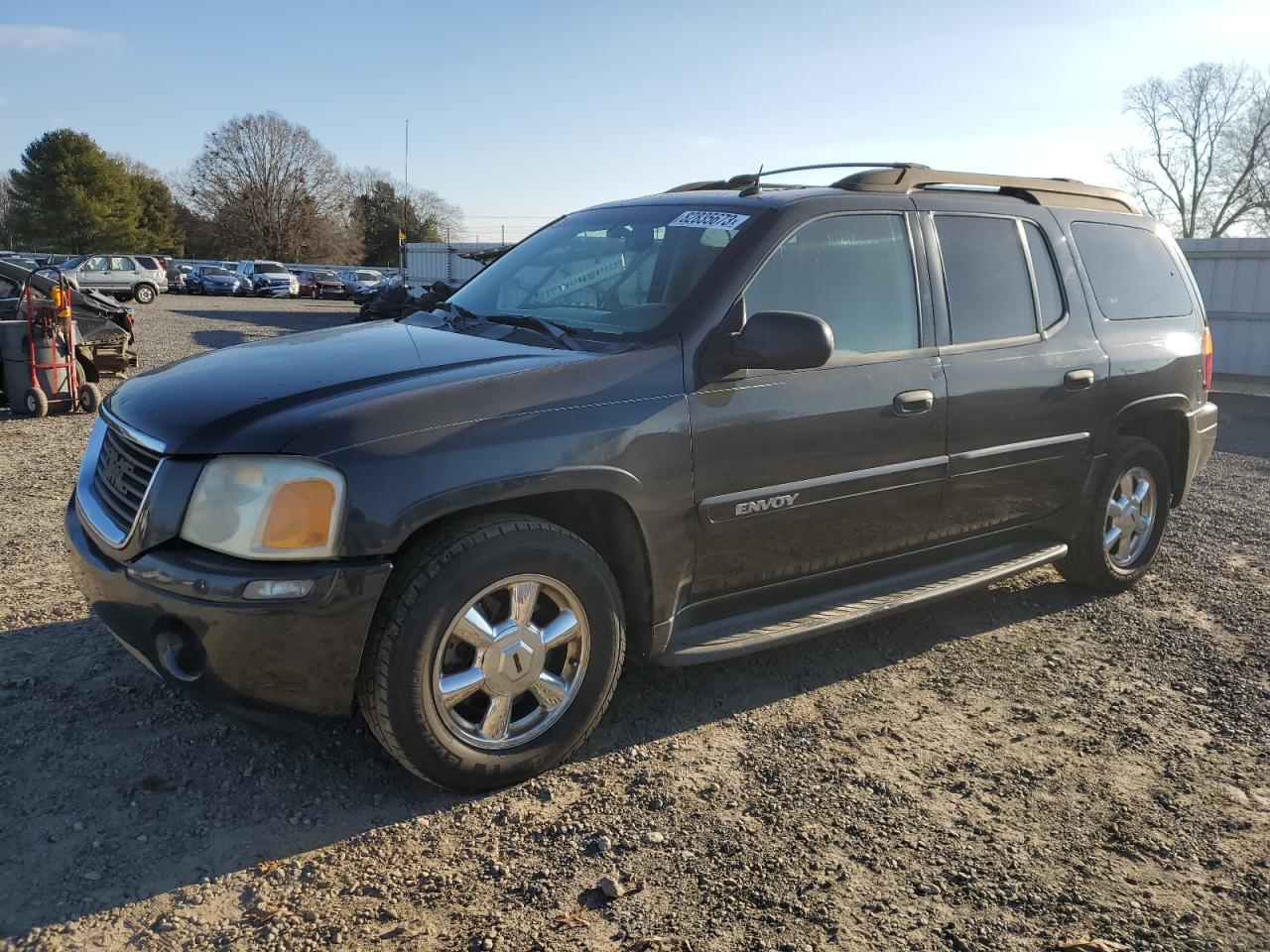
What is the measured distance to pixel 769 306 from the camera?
11.4 ft

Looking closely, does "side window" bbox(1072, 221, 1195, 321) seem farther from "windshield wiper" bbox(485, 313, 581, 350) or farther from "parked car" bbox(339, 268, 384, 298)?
"parked car" bbox(339, 268, 384, 298)

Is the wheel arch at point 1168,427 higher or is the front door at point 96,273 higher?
the front door at point 96,273

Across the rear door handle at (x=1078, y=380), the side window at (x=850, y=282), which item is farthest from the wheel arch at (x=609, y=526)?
the rear door handle at (x=1078, y=380)

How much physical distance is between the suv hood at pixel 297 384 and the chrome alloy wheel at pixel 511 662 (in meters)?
0.58

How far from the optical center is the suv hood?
8.86 ft

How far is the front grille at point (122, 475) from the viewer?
2852mm

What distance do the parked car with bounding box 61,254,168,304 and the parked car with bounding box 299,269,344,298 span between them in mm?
11246

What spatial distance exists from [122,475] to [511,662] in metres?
1.32

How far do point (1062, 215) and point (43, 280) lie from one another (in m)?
9.01

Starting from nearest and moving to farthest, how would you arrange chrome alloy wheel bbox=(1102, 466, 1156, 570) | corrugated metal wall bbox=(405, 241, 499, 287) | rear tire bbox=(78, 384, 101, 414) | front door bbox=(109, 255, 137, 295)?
chrome alloy wheel bbox=(1102, 466, 1156, 570)
rear tire bbox=(78, 384, 101, 414)
corrugated metal wall bbox=(405, 241, 499, 287)
front door bbox=(109, 255, 137, 295)

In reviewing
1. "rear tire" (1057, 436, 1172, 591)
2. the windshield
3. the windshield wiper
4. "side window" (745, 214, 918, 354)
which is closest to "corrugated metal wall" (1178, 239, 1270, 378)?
"rear tire" (1057, 436, 1172, 591)

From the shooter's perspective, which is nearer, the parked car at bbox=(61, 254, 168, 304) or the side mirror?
the side mirror

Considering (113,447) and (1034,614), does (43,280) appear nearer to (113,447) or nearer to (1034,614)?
(113,447)

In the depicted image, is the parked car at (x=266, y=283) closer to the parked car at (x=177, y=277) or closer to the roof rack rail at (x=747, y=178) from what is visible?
the parked car at (x=177, y=277)
